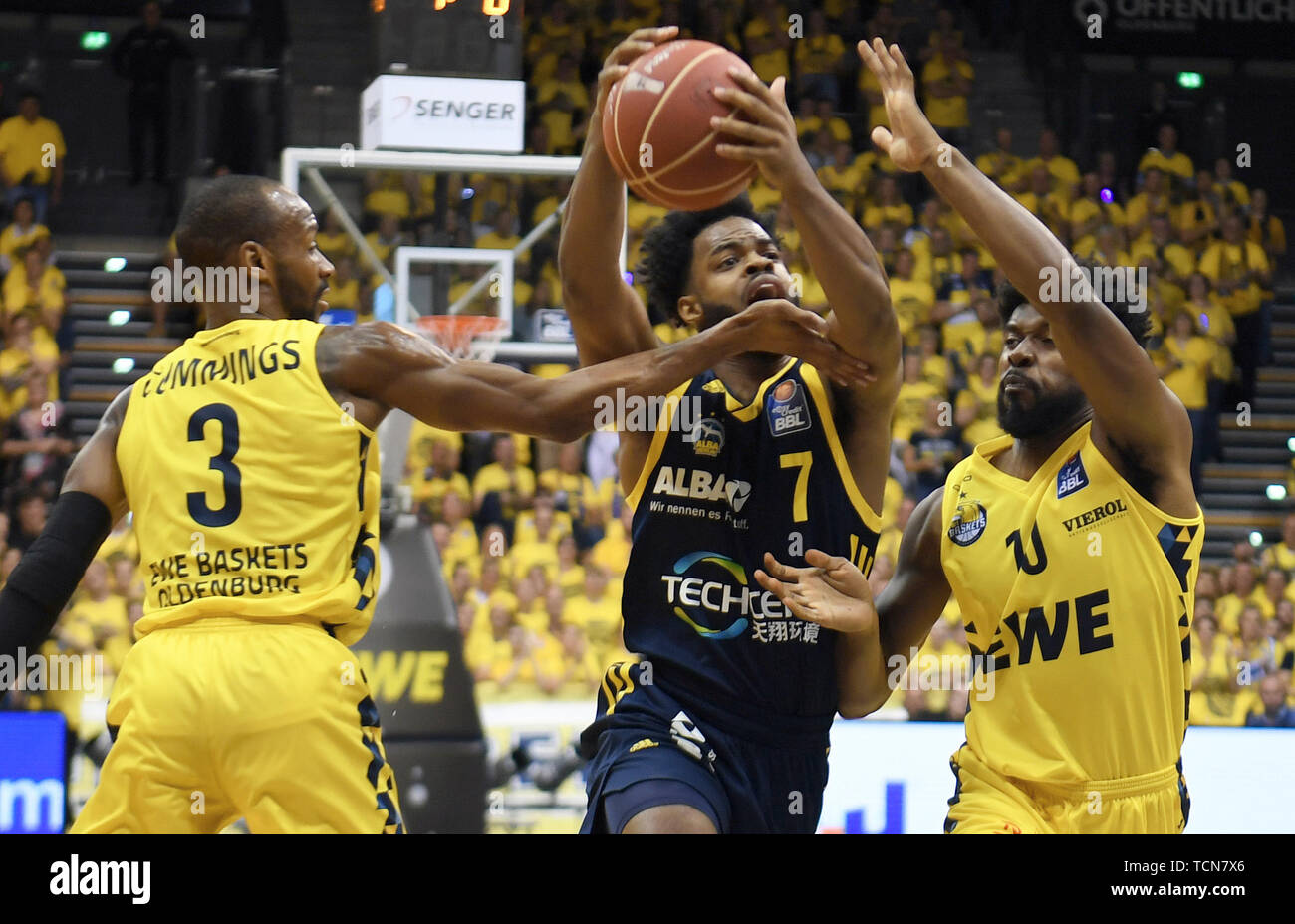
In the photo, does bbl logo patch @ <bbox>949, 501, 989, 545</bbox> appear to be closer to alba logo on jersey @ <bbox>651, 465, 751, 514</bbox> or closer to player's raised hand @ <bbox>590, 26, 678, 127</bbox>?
alba logo on jersey @ <bbox>651, 465, 751, 514</bbox>

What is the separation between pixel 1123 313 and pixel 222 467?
244cm

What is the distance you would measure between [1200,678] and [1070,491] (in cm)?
626

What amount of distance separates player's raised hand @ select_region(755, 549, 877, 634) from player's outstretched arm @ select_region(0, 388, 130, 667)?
1.64 metres

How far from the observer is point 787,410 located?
169 inches

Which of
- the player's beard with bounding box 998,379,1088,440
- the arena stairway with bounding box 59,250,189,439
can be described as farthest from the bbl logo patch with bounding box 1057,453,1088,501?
the arena stairway with bounding box 59,250,189,439

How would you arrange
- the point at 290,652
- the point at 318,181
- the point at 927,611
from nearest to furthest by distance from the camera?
the point at 290,652 → the point at 927,611 → the point at 318,181

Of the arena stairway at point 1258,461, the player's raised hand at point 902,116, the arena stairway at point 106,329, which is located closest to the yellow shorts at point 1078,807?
the player's raised hand at point 902,116

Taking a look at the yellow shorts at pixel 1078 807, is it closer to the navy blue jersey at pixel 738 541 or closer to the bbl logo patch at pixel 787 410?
the navy blue jersey at pixel 738 541

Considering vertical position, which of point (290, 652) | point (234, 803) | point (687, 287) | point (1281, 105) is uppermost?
point (1281, 105)

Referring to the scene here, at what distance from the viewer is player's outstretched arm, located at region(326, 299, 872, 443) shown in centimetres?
388

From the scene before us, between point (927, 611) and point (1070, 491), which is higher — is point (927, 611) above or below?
below

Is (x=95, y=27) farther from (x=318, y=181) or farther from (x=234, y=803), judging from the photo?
(x=234, y=803)
